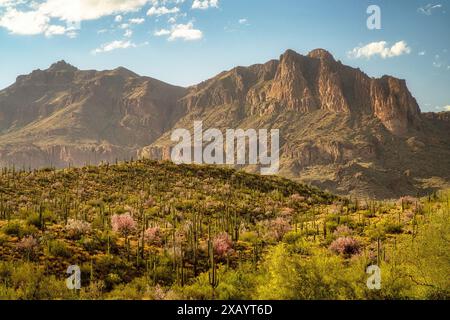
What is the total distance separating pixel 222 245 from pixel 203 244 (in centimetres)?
136

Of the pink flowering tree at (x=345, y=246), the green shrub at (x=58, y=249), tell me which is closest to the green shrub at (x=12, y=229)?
the green shrub at (x=58, y=249)

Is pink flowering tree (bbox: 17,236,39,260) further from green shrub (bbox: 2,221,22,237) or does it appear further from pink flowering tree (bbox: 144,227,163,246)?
pink flowering tree (bbox: 144,227,163,246)

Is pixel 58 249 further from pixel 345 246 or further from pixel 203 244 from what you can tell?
pixel 345 246

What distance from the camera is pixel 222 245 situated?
25641 millimetres

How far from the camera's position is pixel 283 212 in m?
39.0

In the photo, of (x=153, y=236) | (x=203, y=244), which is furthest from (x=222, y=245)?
(x=153, y=236)

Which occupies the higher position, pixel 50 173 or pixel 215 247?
pixel 50 173

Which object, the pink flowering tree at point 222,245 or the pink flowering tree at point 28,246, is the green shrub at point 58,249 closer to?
the pink flowering tree at point 28,246

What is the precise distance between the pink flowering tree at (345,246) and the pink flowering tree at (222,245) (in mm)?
5729

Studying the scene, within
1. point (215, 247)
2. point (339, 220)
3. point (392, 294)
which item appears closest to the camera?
point (392, 294)

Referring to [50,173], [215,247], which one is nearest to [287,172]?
[50,173]

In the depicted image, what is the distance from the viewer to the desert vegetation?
17750 mm
